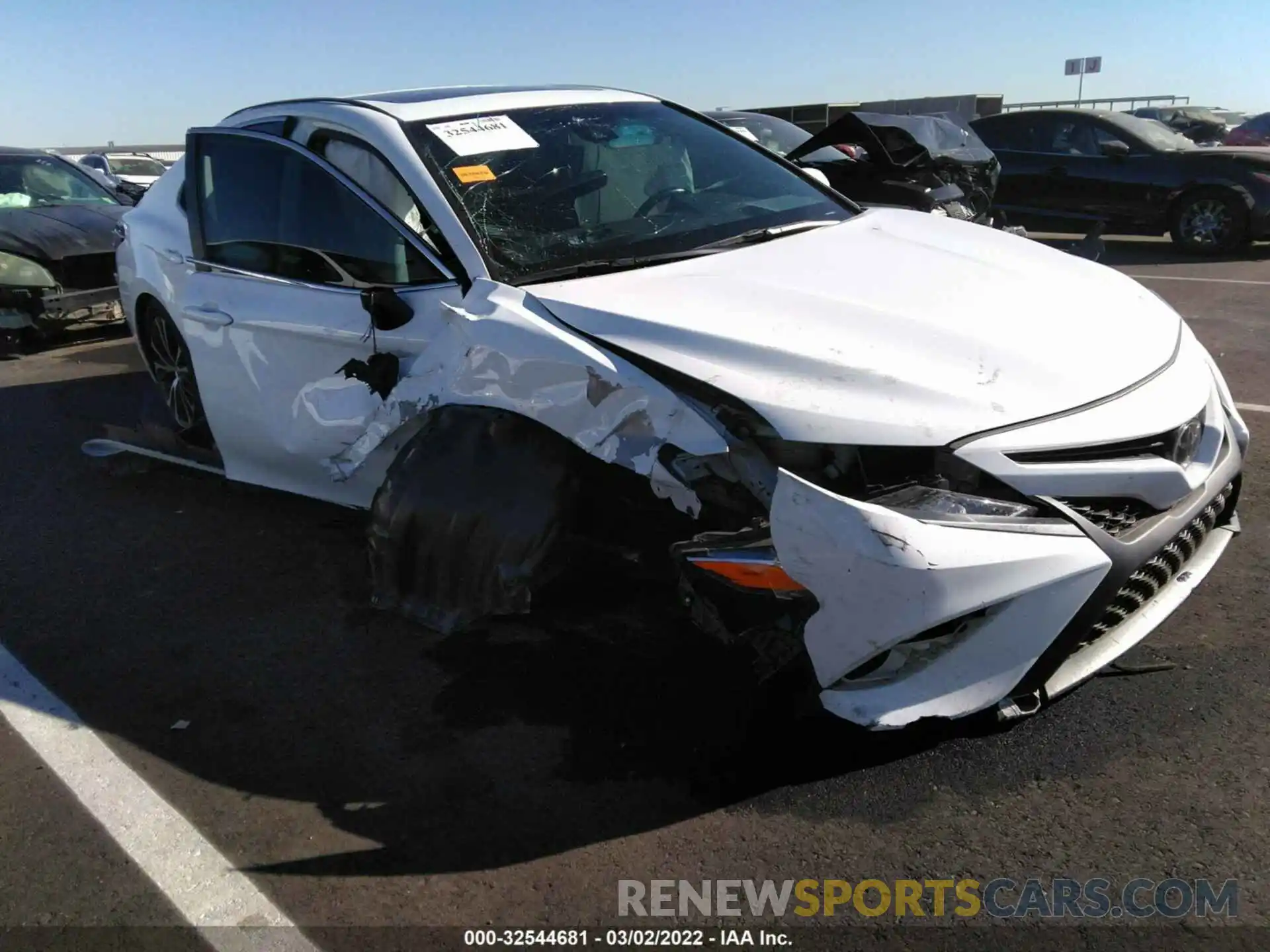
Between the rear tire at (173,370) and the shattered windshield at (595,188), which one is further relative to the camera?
the rear tire at (173,370)

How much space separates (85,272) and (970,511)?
26.0 feet

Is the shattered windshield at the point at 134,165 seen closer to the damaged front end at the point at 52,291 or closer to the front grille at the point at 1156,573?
the damaged front end at the point at 52,291

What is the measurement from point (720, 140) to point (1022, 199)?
8560 mm

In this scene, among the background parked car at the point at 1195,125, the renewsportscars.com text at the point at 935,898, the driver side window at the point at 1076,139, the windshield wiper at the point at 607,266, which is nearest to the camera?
the renewsportscars.com text at the point at 935,898

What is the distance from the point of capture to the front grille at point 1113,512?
2.42 metres

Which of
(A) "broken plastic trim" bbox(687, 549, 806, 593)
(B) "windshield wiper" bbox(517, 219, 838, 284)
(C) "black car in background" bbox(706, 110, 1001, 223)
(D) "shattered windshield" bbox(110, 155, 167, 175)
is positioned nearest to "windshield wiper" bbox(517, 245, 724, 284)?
(B) "windshield wiper" bbox(517, 219, 838, 284)

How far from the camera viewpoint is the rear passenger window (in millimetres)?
3490

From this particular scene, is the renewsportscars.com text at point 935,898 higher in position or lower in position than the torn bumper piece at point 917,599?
lower

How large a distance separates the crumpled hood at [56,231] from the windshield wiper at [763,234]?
6549mm

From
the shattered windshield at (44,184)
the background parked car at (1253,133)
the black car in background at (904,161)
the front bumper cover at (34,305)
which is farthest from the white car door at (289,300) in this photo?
the background parked car at (1253,133)

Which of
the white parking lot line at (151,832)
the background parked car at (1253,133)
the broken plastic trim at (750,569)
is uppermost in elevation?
the broken plastic trim at (750,569)

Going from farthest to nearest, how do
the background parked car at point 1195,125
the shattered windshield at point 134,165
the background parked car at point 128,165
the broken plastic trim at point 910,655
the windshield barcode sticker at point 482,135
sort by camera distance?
1. the background parked car at point 1195,125
2. the shattered windshield at point 134,165
3. the background parked car at point 128,165
4. the windshield barcode sticker at point 482,135
5. the broken plastic trim at point 910,655

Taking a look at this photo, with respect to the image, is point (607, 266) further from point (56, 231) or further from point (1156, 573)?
point (56, 231)

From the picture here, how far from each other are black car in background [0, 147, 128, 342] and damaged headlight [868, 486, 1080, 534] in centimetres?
675
